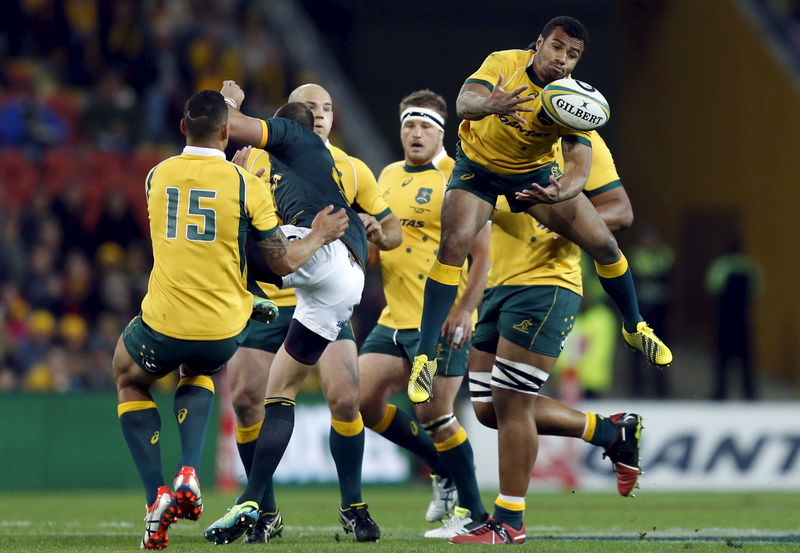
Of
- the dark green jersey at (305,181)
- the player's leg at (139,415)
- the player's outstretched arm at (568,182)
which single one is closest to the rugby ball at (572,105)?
the player's outstretched arm at (568,182)

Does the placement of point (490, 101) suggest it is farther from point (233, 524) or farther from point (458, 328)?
point (233, 524)

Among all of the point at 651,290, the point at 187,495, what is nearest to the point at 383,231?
the point at 187,495

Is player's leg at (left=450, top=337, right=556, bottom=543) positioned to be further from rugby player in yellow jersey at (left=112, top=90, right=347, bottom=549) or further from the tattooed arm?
rugby player in yellow jersey at (left=112, top=90, right=347, bottom=549)

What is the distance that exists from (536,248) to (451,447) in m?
1.42

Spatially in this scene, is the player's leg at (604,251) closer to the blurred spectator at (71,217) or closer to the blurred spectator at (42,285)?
the blurred spectator at (42,285)

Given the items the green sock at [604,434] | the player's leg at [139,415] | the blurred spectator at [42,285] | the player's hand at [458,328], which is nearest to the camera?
the player's leg at [139,415]

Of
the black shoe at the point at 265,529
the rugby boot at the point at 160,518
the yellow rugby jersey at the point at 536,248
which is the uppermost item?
the yellow rugby jersey at the point at 536,248

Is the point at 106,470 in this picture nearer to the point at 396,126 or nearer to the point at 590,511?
the point at 590,511

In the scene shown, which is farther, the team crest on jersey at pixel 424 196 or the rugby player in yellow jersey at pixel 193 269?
the team crest on jersey at pixel 424 196

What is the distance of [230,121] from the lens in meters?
6.89

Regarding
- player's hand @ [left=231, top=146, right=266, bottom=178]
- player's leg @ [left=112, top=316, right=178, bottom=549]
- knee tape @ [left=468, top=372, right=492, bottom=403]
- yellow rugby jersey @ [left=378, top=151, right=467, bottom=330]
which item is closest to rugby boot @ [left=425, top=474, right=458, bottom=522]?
yellow rugby jersey @ [left=378, top=151, right=467, bottom=330]

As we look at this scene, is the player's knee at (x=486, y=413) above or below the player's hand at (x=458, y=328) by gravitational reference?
below

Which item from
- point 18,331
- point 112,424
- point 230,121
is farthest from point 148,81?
point 230,121

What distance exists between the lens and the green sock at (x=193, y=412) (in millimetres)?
6844
